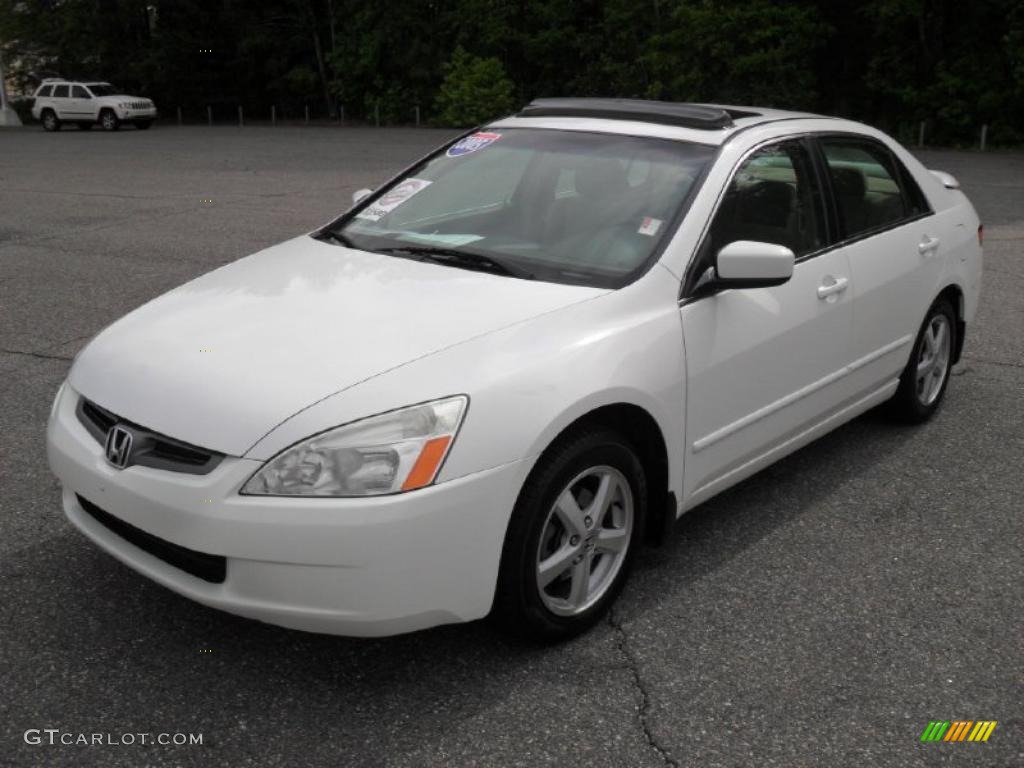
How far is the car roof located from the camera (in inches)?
163

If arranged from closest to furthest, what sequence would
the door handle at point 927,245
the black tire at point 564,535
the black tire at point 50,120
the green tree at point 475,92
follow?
the black tire at point 564,535 < the door handle at point 927,245 < the green tree at point 475,92 < the black tire at point 50,120

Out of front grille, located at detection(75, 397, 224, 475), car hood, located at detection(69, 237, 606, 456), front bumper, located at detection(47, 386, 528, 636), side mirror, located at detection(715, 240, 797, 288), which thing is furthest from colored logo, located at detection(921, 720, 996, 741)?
front grille, located at detection(75, 397, 224, 475)

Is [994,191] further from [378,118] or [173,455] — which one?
[378,118]

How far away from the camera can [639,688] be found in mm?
3127

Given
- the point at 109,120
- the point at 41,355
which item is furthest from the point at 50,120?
the point at 41,355

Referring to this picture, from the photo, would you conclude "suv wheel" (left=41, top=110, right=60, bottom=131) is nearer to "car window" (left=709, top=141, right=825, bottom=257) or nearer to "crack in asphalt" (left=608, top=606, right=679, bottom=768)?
"car window" (left=709, top=141, right=825, bottom=257)

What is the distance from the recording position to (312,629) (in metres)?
2.87

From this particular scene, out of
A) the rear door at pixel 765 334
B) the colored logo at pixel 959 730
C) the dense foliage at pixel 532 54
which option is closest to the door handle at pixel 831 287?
the rear door at pixel 765 334

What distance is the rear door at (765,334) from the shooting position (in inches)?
145

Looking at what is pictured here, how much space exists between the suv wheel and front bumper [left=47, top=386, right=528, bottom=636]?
1539 inches

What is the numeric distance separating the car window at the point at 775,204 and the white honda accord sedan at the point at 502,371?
0.04 ft

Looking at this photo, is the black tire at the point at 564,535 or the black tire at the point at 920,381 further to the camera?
the black tire at the point at 920,381

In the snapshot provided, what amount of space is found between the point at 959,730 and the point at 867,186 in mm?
2616

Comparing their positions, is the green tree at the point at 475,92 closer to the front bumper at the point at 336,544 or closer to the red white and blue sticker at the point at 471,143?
the red white and blue sticker at the point at 471,143
